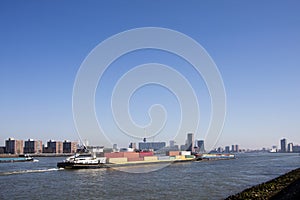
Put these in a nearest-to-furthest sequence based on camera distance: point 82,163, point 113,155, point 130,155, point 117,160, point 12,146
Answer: point 82,163 → point 117,160 → point 113,155 → point 130,155 → point 12,146

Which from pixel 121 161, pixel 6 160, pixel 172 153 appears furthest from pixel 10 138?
pixel 121 161

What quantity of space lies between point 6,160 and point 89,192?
48197 mm

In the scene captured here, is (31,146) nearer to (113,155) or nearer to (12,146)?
(12,146)

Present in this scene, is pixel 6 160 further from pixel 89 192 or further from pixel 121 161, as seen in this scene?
pixel 89 192

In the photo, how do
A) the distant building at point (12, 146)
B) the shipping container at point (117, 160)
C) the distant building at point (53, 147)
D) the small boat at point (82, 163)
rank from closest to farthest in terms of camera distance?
the small boat at point (82, 163)
the shipping container at point (117, 160)
the distant building at point (12, 146)
the distant building at point (53, 147)

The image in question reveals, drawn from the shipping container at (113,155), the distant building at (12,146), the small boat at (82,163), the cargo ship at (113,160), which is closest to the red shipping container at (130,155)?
the cargo ship at (113,160)

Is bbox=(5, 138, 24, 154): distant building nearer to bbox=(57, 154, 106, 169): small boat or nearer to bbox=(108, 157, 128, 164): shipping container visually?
bbox=(108, 157, 128, 164): shipping container

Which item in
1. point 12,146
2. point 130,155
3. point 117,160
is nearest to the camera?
point 117,160

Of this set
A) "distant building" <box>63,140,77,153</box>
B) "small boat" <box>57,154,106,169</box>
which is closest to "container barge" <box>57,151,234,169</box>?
"small boat" <box>57,154,106,169</box>

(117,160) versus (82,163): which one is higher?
(82,163)

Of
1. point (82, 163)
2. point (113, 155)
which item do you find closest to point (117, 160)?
point (113, 155)

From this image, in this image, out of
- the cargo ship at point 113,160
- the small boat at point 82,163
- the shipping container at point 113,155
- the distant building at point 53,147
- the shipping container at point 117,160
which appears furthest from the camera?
the distant building at point 53,147

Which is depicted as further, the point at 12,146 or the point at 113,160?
the point at 12,146

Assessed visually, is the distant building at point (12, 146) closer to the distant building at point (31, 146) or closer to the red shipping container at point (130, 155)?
the distant building at point (31, 146)
